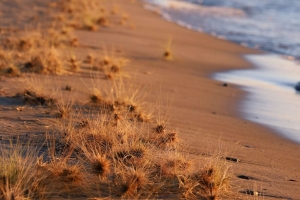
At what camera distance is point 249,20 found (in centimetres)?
3050

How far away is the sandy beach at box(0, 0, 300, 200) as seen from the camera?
684cm

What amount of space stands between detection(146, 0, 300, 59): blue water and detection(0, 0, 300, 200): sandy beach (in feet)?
8.30

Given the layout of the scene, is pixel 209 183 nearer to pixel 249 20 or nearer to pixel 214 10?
pixel 249 20

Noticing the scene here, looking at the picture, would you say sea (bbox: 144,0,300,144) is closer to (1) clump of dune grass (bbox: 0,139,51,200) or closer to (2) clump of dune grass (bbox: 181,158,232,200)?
(2) clump of dune grass (bbox: 181,158,232,200)

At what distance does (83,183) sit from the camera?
565 cm

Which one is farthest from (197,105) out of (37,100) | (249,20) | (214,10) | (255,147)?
(214,10)

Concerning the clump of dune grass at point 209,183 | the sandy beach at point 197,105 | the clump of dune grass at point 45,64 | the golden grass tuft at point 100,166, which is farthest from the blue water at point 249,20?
the golden grass tuft at point 100,166

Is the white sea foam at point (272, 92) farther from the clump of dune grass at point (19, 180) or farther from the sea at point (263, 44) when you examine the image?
the clump of dune grass at point (19, 180)

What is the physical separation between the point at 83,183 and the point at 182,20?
24.4 m

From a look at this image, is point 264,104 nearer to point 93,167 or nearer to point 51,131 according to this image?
point 51,131

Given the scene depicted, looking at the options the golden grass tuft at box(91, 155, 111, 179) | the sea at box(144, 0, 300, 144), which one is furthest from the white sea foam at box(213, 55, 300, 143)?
the golden grass tuft at box(91, 155, 111, 179)

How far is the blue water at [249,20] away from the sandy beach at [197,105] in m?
2.53

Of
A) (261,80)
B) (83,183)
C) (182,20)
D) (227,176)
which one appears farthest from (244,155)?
(182,20)

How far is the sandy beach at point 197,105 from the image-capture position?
6.84m
